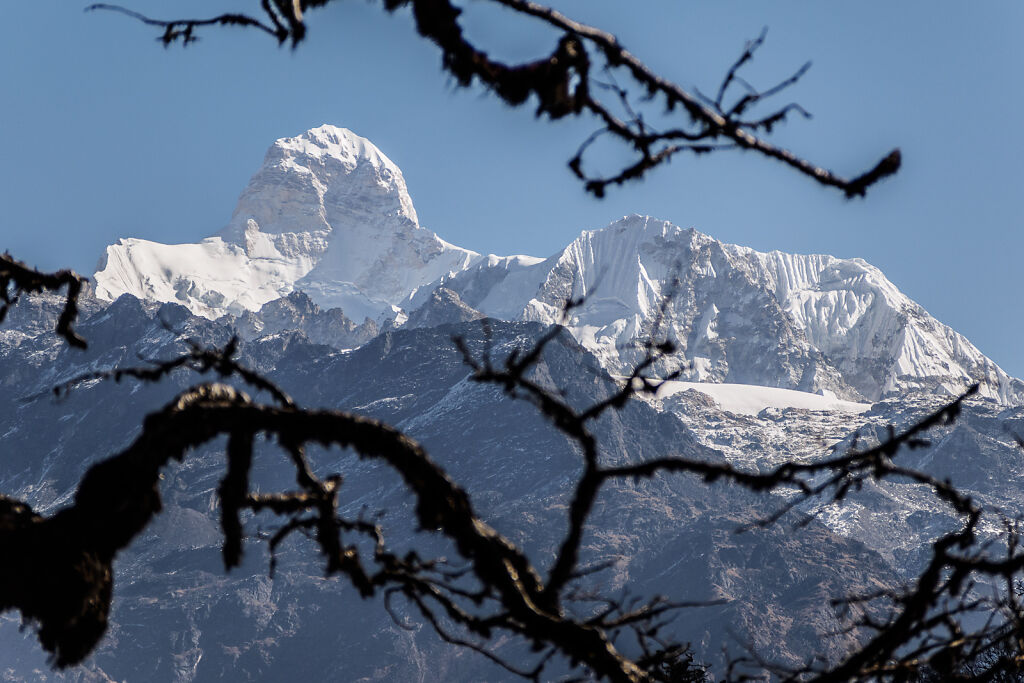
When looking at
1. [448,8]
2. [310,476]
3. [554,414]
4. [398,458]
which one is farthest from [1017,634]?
[448,8]

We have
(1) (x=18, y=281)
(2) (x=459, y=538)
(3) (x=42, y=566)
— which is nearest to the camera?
(3) (x=42, y=566)

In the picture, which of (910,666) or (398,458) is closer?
(398,458)

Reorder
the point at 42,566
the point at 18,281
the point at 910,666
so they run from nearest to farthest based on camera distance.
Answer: the point at 42,566 → the point at 910,666 → the point at 18,281

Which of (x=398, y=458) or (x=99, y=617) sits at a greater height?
(x=398, y=458)

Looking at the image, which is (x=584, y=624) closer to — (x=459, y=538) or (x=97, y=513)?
(x=459, y=538)

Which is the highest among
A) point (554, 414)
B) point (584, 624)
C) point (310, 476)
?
point (554, 414)

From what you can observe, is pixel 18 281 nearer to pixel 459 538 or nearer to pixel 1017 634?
pixel 459 538

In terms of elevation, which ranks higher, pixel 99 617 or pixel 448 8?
pixel 448 8

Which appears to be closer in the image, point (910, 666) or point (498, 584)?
point (498, 584)

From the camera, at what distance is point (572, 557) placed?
13.1ft

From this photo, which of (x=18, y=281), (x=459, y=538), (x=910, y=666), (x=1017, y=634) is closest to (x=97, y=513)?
(x=459, y=538)

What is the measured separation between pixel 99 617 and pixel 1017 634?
353cm

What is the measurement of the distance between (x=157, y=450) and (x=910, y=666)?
291cm

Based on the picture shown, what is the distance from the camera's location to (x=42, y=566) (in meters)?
3.71
